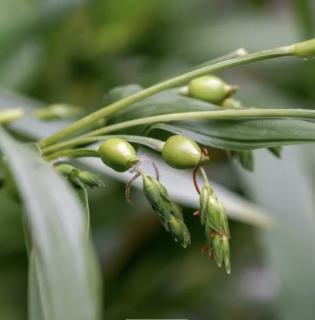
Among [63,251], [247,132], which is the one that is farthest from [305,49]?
[63,251]

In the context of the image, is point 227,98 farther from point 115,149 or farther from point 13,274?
point 13,274

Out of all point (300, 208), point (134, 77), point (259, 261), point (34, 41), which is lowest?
point (259, 261)

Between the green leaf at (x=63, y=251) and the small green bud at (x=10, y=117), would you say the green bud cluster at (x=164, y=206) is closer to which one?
the green leaf at (x=63, y=251)

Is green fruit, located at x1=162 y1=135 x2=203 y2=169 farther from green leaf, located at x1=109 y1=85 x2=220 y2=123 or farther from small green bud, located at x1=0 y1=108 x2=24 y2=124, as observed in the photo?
small green bud, located at x1=0 y1=108 x2=24 y2=124

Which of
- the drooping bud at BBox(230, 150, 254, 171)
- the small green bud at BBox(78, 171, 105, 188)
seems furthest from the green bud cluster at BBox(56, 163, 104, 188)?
the drooping bud at BBox(230, 150, 254, 171)

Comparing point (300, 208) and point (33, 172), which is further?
point (300, 208)

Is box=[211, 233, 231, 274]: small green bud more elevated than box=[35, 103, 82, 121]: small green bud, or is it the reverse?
box=[35, 103, 82, 121]: small green bud

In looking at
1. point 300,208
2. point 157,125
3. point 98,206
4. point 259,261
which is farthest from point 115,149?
point 259,261

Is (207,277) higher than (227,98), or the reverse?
(227,98)
